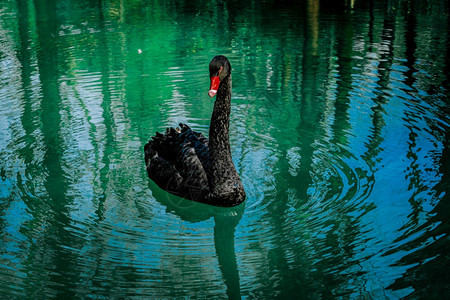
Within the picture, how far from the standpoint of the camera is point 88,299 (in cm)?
354

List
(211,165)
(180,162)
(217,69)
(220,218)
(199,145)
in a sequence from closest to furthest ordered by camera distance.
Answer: (217,69)
(220,218)
(211,165)
(180,162)
(199,145)

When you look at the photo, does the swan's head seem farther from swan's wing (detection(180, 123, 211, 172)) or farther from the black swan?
swan's wing (detection(180, 123, 211, 172))

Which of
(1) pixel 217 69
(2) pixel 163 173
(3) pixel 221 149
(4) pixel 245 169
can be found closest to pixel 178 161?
(2) pixel 163 173

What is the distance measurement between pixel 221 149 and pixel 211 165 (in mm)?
184

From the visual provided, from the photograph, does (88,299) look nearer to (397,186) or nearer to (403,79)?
(397,186)

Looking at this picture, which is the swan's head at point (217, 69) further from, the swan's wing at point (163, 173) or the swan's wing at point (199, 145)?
the swan's wing at point (163, 173)

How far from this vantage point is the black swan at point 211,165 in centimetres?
460

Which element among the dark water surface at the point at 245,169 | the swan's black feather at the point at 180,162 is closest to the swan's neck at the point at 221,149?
the swan's black feather at the point at 180,162

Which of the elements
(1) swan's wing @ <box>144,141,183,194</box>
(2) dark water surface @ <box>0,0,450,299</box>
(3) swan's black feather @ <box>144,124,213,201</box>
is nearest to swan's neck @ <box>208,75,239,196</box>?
(3) swan's black feather @ <box>144,124,213,201</box>

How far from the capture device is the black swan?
460 cm

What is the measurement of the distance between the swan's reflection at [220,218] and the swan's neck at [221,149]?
0.19 m

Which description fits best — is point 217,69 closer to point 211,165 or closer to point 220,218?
point 211,165

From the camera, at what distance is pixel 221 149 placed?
465 centimetres

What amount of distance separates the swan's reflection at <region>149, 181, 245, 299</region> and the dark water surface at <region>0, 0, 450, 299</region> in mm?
17
